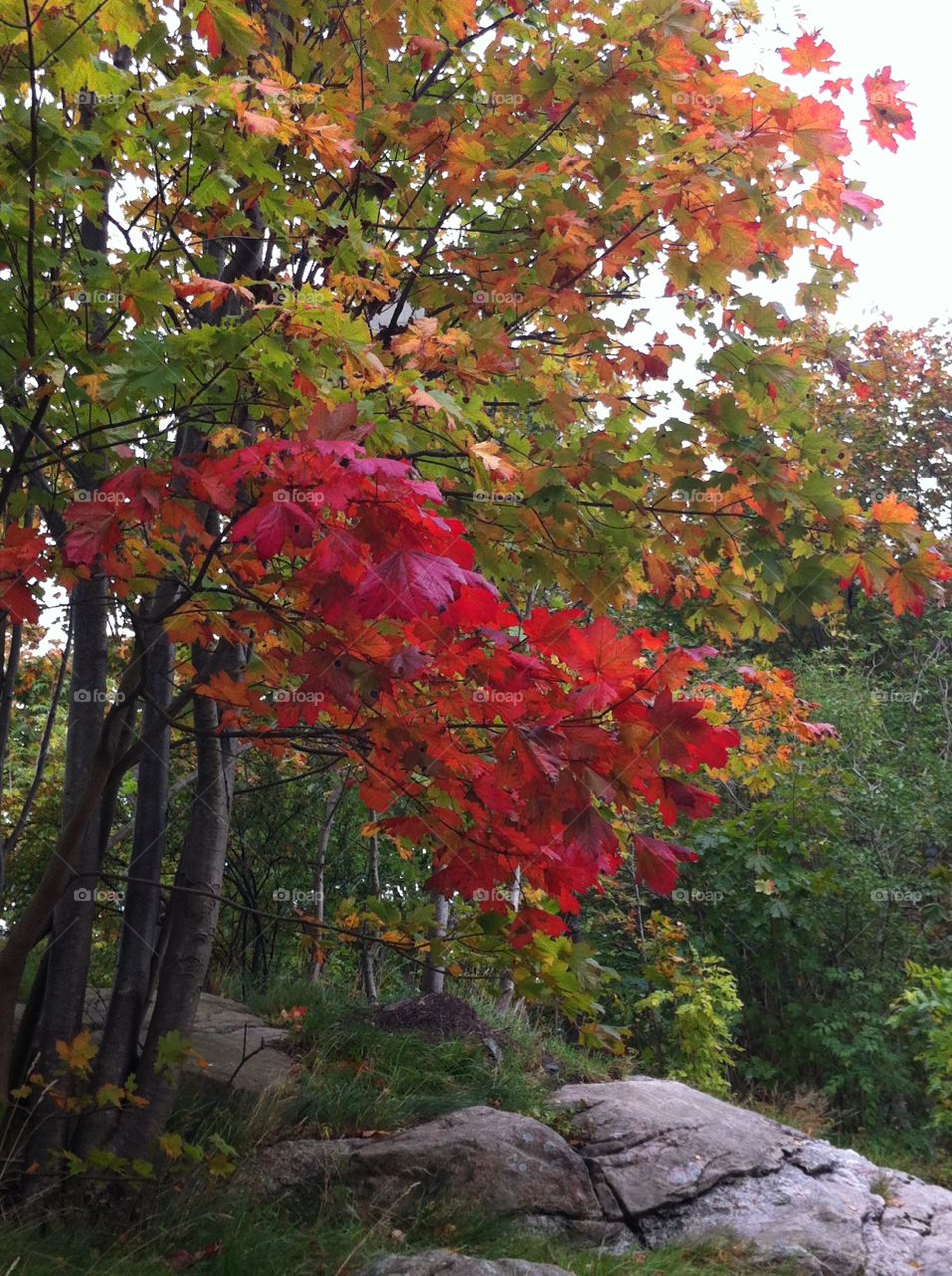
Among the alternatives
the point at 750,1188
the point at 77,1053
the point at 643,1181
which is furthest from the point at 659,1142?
the point at 77,1053

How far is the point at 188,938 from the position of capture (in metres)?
4.27

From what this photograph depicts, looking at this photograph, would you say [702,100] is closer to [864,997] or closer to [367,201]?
[367,201]

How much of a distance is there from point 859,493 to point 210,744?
1404 centimetres

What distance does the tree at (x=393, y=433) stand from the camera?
7.63 feet

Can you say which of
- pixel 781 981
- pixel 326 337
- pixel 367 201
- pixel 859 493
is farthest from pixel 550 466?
pixel 859 493

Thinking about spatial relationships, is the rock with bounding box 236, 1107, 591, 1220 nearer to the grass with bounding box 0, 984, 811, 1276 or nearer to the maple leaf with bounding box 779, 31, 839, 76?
the grass with bounding box 0, 984, 811, 1276

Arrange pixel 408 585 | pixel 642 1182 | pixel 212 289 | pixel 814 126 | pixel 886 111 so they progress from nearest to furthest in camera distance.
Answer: pixel 408 585 < pixel 212 289 < pixel 814 126 < pixel 886 111 < pixel 642 1182

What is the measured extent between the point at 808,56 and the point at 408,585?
3.02 meters

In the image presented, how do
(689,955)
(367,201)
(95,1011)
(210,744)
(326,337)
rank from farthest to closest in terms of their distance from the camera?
1. (689,955)
2. (95,1011)
3. (210,744)
4. (367,201)
5. (326,337)

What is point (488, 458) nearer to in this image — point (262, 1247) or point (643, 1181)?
point (262, 1247)

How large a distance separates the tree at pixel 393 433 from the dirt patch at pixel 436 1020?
1476mm

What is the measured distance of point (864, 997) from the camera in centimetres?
846

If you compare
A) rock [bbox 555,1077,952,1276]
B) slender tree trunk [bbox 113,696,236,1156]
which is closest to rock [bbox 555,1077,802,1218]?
rock [bbox 555,1077,952,1276]

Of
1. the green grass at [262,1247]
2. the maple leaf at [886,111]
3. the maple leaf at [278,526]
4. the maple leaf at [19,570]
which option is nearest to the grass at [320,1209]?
the green grass at [262,1247]
